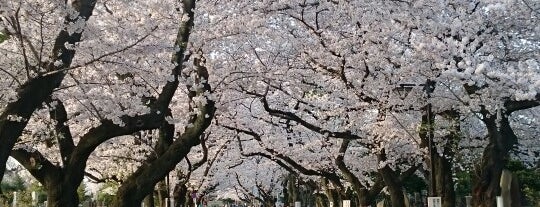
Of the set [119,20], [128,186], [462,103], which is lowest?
[128,186]

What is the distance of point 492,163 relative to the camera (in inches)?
575

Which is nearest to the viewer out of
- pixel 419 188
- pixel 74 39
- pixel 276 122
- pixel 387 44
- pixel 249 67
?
pixel 74 39

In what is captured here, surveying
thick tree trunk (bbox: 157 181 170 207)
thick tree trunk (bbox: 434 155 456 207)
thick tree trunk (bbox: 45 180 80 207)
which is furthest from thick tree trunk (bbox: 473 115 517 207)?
thick tree trunk (bbox: 157 181 170 207)

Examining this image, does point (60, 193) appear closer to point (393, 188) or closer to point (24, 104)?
point (24, 104)

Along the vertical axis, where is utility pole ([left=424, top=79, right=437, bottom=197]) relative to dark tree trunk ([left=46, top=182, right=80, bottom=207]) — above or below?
above

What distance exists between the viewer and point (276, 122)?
2414 cm

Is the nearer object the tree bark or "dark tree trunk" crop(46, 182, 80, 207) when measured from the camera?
the tree bark

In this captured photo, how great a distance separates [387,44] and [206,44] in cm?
394

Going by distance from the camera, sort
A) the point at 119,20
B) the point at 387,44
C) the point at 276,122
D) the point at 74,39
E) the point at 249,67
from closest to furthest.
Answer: the point at 74,39, the point at 119,20, the point at 387,44, the point at 249,67, the point at 276,122

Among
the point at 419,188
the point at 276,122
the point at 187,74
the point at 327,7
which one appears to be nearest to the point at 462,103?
the point at 327,7

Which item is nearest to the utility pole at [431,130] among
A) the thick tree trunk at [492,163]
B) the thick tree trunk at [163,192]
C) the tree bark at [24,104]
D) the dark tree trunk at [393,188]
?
the thick tree trunk at [492,163]

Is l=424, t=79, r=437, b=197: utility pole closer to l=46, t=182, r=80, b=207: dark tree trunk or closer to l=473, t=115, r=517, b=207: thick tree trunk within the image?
l=473, t=115, r=517, b=207: thick tree trunk

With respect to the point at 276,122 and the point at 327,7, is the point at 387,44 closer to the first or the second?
the point at 327,7

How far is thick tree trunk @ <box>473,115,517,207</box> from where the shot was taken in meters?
14.6
